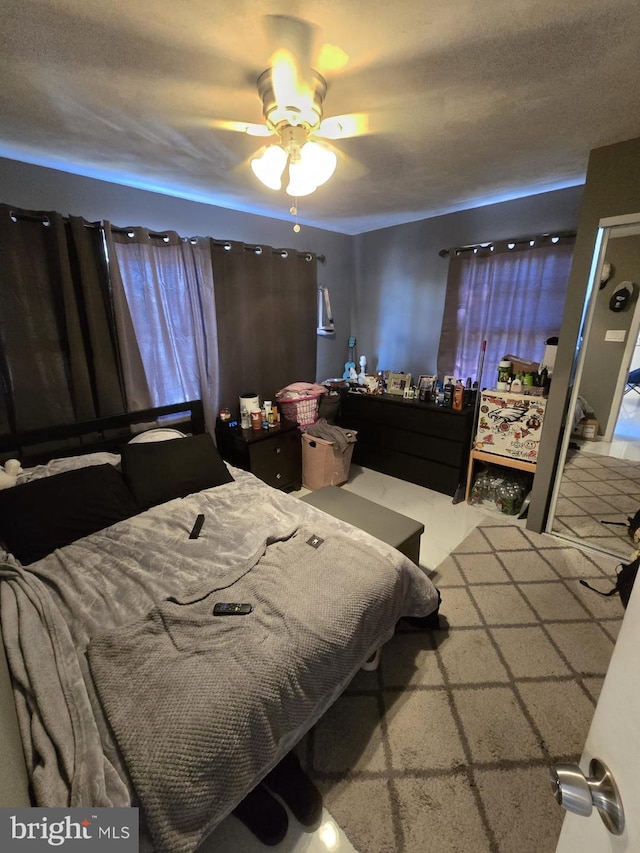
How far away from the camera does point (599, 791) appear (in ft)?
1.58

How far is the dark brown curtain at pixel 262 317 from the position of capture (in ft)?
9.32

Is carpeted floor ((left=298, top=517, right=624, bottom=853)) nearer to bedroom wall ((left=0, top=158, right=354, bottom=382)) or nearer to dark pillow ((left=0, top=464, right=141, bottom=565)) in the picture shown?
dark pillow ((left=0, top=464, right=141, bottom=565))

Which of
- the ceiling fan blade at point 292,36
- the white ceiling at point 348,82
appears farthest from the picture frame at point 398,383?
the ceiling fan blade at point 292,36

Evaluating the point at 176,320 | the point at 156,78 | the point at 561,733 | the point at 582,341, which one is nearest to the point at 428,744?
the point at 561,733

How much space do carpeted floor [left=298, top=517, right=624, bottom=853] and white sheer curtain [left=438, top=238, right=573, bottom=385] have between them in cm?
178

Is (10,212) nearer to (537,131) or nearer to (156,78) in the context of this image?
(156,78)

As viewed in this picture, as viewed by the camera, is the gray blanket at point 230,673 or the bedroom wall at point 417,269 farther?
the bedroom wall at point 417,269

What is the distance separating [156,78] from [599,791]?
213cm

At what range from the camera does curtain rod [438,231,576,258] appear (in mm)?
2477

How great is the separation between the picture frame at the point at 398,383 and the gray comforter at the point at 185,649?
1.99 m

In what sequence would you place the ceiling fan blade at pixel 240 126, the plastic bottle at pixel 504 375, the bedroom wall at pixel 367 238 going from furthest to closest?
1. the plastic bottle at pixel 504 375
2. the bedroom wall at pixel 367 238
3. the ceiling fan blade at pixel 240 126

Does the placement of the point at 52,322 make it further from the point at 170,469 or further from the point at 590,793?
the point at 590,793

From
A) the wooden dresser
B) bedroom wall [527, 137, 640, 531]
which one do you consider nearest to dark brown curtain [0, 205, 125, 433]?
the wooden dresser

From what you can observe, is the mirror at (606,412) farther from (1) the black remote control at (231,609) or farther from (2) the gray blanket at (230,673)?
(1) the black remote control at (231,609)
